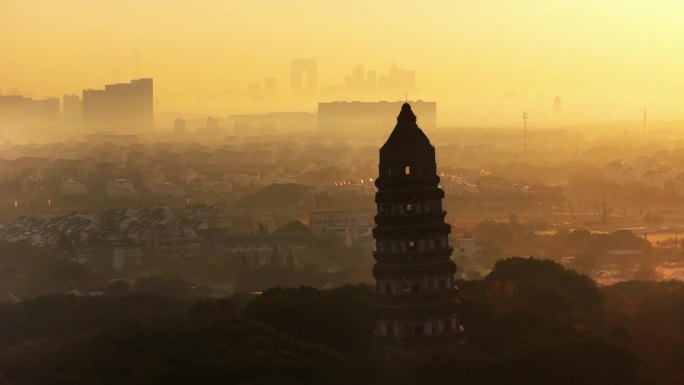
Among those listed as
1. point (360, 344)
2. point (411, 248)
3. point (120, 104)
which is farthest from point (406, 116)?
point (120, 104)

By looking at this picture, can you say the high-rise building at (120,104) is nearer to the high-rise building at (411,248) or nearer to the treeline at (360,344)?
the treeline at (360,344)

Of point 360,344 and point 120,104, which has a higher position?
point 120,104

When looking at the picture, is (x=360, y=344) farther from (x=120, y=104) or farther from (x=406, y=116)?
(x=120, y=104)

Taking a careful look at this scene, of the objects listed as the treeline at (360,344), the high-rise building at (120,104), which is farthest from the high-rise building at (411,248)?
the high-rise building at (120,104)

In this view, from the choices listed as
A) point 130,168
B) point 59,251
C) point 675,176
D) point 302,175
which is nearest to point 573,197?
point 675,176

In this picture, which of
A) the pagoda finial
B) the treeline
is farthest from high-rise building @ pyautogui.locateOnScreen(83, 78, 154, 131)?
the pagoda finial

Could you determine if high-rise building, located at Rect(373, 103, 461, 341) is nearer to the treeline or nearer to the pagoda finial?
the pagoda finial

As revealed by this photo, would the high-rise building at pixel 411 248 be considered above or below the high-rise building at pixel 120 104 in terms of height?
below
